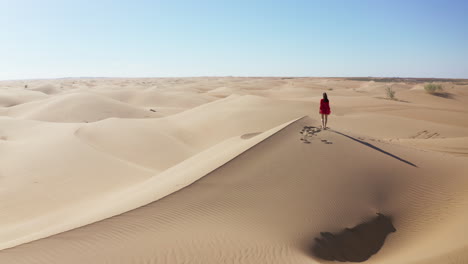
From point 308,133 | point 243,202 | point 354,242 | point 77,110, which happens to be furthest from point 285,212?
point 77,110

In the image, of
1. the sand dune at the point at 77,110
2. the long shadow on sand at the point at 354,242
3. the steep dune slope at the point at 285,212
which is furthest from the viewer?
the sand dune at the point at 77,110

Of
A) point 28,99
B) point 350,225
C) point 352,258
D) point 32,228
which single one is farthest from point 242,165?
point 28,99

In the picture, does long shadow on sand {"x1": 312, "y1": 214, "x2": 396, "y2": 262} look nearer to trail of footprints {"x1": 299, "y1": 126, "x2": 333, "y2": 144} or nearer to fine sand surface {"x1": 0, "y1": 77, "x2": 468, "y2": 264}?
fine sand surface {"x1": 0, "y1": 77, "x2": 468, "y2": 264}

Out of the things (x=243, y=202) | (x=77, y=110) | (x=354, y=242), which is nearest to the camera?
(x=354, y=242)

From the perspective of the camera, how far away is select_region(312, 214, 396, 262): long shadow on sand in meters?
5.00

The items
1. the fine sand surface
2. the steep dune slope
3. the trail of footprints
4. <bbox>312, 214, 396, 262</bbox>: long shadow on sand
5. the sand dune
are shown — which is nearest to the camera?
the steep dune slope

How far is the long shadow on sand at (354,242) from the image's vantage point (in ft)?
16.4

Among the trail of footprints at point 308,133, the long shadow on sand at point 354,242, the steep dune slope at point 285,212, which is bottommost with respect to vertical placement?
the long shadow on sand at point 354,242

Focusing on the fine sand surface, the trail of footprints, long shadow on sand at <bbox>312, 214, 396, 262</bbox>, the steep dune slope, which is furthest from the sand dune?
long shadow on sand at <bbox>312, 214, 396, 262</bbox>

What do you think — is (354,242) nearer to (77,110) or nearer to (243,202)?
(243,202)

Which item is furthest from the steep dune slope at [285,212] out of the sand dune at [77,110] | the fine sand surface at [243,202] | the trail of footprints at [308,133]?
the sand dune at [77,110]

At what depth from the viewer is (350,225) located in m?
5.75

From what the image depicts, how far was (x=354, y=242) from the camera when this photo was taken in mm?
5391

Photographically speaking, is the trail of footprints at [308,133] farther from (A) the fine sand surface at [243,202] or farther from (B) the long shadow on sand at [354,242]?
(B) the long shadow on sand at [354,242]
